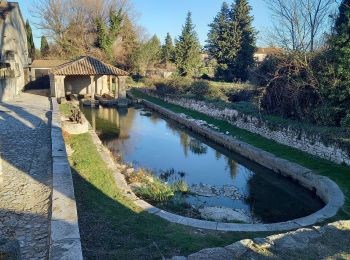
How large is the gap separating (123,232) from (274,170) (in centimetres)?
710

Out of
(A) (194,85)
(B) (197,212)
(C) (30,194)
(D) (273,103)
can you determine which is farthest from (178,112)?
(C) (30,194)

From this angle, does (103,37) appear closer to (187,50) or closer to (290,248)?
(187,50)

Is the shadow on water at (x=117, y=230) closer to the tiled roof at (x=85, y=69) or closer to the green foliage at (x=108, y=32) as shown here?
the tiled roof at (x=85, y=69)

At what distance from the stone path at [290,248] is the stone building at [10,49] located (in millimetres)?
19292

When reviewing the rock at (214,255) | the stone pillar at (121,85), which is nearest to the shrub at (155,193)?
the rock at (214,255)

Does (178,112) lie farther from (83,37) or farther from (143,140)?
(83,37)

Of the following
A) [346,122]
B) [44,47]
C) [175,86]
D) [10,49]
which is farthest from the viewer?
[44,47]

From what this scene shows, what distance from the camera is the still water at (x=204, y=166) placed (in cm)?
841

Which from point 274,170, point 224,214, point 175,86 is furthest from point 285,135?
point 175,86

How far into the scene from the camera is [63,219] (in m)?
4.24

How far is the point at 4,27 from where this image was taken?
24.9 metres

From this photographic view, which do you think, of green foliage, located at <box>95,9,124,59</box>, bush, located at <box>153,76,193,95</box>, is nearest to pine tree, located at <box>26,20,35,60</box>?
green foliage, located at <box>95,9,124,59</box>

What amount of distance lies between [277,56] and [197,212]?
10044mm

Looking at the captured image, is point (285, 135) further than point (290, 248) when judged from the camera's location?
Yes
